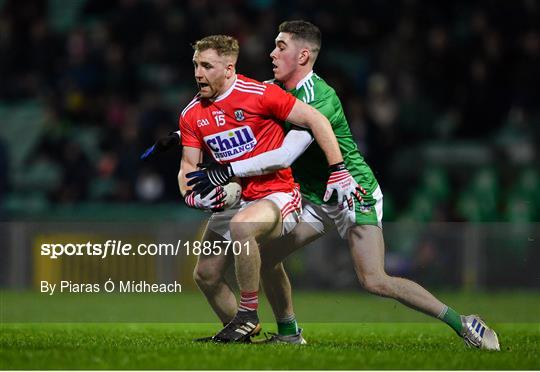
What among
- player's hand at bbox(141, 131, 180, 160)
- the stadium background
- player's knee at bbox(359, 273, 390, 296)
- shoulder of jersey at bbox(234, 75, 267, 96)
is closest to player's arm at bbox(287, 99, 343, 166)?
shoulder of jersey at bbox(234, 75, 267, 96)

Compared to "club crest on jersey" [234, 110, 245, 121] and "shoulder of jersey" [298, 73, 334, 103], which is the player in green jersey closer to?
"shoulder of jersey" [298, 73, 334, 103]

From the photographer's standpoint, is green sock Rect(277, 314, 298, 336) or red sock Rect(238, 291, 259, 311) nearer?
red sock Rect(238, 291, 259, 311)

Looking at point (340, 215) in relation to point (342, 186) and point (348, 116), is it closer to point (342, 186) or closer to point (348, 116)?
point (342, 186)

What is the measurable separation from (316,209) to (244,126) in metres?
0.86

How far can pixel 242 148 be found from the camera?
9000 mm

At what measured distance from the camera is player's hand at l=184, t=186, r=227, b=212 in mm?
8836

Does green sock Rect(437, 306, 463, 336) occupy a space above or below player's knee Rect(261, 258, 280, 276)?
below

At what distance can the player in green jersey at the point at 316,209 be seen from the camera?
886cm

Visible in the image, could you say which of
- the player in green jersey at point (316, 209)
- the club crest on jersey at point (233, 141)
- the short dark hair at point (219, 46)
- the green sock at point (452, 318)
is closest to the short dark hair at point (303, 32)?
the player in green jersey at point (316, 209)

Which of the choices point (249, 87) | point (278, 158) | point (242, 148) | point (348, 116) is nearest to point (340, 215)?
point (278, 158)

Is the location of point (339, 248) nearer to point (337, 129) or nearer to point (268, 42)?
point (268, 42)

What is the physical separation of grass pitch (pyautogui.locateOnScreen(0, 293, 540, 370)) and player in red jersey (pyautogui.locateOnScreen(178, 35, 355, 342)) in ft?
1.69

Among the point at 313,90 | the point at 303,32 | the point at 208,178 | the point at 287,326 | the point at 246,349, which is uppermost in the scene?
the point at 303,32

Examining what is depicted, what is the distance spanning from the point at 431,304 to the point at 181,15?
12.9 metres
